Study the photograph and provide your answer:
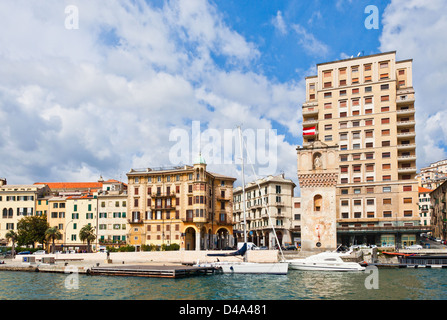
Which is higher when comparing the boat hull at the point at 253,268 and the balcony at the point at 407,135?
the balcony at the point at 407,135

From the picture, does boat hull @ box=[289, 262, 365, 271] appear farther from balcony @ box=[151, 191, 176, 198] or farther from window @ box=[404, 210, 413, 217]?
window @ box=[404, 210, 413, 217]

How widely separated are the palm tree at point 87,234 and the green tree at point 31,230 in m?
10.3

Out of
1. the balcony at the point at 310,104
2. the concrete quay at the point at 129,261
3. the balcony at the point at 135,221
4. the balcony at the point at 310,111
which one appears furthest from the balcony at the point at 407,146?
the balcony at the point at 135,221

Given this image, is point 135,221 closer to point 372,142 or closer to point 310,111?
point 310,111

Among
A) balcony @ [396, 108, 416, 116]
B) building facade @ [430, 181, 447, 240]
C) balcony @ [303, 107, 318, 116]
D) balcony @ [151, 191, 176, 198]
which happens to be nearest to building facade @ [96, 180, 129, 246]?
balcony @ [151, 191, 176, 198]

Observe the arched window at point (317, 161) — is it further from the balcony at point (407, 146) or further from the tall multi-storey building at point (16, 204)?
the tall multi-storey building at point (16, 204)

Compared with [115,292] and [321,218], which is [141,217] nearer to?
[321,218]

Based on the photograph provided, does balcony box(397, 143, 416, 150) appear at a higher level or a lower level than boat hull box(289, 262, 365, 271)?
higher

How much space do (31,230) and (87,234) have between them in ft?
48.2

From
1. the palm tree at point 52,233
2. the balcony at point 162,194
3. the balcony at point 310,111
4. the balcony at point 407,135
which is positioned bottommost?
the palm tree at point 52,233

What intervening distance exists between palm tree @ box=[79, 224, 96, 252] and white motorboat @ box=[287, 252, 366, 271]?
1866 inches

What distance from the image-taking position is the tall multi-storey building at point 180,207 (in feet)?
286

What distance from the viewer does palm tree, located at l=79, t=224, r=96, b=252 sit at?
89.1 meters
